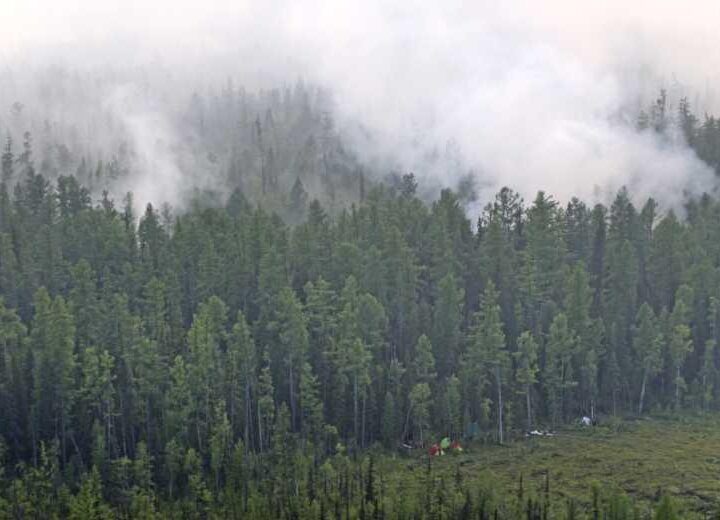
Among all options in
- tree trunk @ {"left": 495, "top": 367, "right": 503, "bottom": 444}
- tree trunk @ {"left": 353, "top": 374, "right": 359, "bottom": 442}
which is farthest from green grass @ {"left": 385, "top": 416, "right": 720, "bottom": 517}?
tree trunk @ {"left": 353, "top": 374, "right": 359, "bottom": 442}

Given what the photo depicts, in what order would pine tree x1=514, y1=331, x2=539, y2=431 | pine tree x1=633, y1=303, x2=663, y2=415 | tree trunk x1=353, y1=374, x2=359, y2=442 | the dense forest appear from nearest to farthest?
1. the dense forest
2. tree trunk x1=353, y1=374, x2=359, y2=442
3. pine tree x1=514, y1=331, x2=539, y2=431
4. pine tree x1=633, y1=303, x2=663, y2=415

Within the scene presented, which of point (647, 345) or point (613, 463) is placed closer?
point (613, 463)

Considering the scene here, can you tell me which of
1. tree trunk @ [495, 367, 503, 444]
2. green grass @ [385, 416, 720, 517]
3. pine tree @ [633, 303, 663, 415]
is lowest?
green grass @ [385, 416, 720, 517]

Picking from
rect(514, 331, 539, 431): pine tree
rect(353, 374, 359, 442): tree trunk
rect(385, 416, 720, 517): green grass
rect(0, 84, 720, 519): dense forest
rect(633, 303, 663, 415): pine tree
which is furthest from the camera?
rect(633, 303, 663, 415): pine tree

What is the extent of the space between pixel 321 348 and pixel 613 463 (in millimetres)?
29306

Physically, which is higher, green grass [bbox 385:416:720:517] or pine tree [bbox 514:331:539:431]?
pine tree [bbox 514:331:539:431]

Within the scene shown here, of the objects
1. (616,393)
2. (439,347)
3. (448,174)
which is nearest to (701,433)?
(616,393)

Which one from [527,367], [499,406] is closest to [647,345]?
[527,367]

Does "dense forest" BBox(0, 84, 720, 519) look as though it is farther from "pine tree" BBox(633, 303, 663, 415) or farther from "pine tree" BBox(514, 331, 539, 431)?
"pine tree" BBox(514, 331, 539, 431)

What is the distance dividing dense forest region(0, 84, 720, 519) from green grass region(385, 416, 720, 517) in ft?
11.0

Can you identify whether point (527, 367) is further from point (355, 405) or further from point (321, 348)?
point (321, 348)

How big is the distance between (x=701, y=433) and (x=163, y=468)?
47.8 metres

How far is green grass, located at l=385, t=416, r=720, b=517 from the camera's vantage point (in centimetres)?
6712

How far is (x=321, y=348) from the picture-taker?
89312mm
